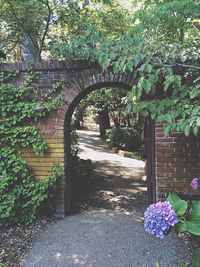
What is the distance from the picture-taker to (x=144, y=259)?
4434 millimetres

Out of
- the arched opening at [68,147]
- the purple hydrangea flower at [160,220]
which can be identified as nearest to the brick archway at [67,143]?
the arched opening at [68,147]

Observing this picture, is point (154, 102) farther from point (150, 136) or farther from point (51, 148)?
point (51, 148)

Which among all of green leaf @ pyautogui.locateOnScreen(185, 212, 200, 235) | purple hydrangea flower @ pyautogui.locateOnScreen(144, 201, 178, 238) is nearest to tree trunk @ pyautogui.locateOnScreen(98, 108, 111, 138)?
green leaf @ pyautogui.locateOnScreen(185, 212, 200, 235)

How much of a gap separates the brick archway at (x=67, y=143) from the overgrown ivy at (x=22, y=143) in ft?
0.42

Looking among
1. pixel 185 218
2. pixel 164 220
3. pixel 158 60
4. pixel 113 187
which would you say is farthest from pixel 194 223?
pixel 113 187

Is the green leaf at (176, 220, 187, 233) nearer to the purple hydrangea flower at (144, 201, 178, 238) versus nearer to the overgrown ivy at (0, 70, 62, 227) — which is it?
the purple hydrangea flower at (144, 201, 178, 238)

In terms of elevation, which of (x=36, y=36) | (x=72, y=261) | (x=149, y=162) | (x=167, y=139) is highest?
(x=36, y=36)

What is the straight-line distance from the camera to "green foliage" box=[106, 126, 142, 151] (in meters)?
15.2

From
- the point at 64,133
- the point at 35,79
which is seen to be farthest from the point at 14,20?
the point at 64,133

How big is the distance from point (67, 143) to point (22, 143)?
81 cm

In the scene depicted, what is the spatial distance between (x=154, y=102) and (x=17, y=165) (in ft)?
8.65

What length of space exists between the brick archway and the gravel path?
587mm

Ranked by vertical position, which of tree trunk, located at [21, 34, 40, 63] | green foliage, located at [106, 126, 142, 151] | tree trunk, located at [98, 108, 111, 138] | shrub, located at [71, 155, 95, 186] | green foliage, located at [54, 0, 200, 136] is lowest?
shrub, located at [71, 155, 95, 186]

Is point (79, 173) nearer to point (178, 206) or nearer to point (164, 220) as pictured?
point (178, 206)
